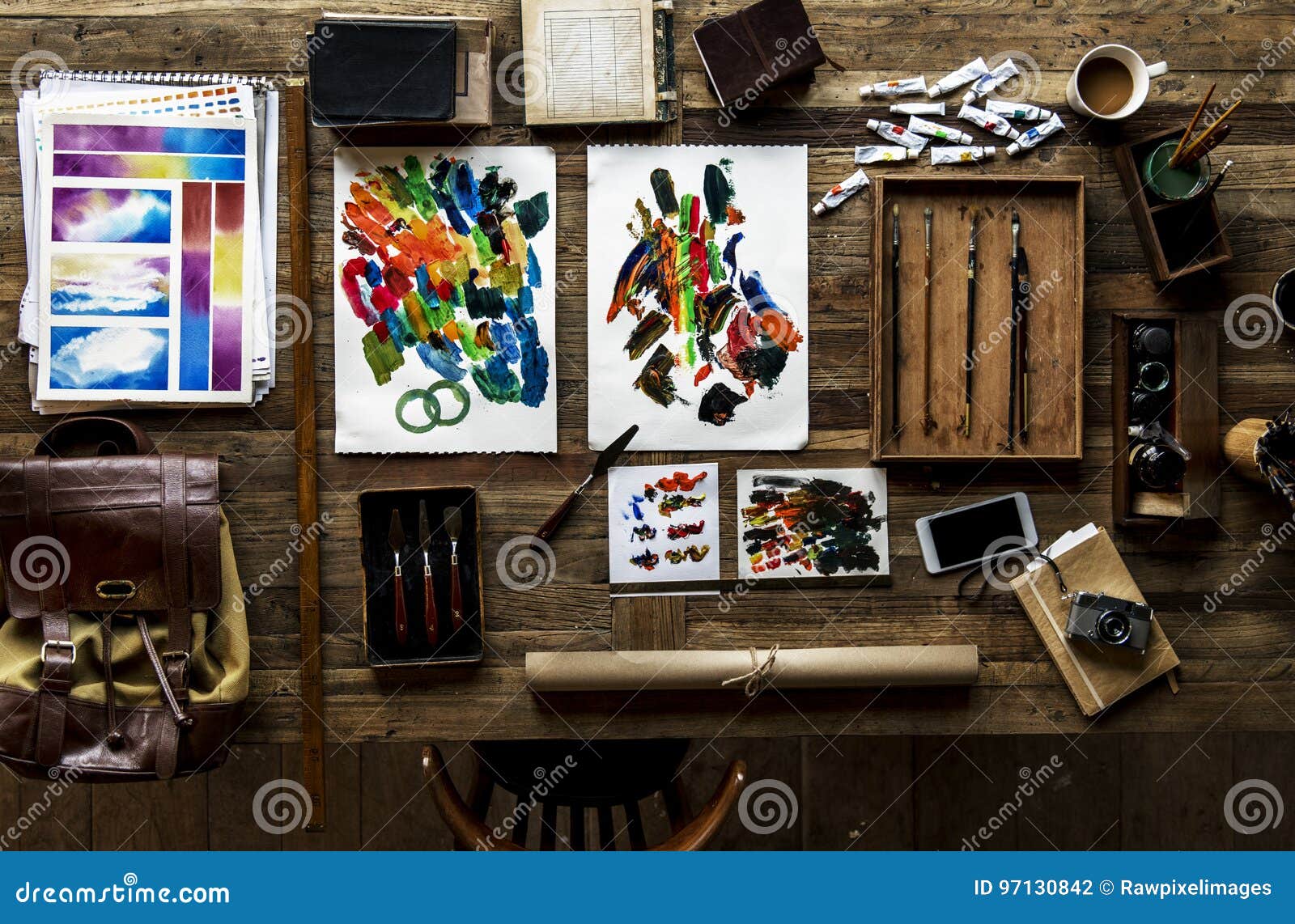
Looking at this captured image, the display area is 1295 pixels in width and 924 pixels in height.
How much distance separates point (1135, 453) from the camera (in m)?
1.41

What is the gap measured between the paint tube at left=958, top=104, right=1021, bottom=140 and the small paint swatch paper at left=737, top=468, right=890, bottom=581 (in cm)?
63

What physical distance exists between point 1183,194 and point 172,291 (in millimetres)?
1747

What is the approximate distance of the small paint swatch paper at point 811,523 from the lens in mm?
1445

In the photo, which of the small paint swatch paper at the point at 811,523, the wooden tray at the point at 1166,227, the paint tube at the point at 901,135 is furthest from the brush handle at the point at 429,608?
the wooden tray at the point at 1166,227

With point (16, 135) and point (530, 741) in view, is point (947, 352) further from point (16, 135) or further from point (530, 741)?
point (16, 135)

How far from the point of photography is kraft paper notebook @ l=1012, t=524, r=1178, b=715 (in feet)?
4.68

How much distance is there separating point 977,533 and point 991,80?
31.6 inches

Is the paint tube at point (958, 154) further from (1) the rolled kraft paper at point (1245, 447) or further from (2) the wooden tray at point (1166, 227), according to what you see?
(1) the rolled kraft paper at point (1245, 447)

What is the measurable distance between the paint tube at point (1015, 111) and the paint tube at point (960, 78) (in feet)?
0.17

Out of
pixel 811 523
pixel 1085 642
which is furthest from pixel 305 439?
pixel 1085 642

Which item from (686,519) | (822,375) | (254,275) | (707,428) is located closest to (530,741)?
(686,519)

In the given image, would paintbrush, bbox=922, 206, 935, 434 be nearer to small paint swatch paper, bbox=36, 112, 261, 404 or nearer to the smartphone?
the smartphone

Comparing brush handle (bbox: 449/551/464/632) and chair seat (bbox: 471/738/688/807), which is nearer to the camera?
brush handle (bbox: 449/551/464/632)

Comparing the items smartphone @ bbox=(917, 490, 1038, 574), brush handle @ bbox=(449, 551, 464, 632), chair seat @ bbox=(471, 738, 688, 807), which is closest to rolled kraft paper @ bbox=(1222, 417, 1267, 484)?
smartphone @ bbox=(917, 490, 1038, 574)
